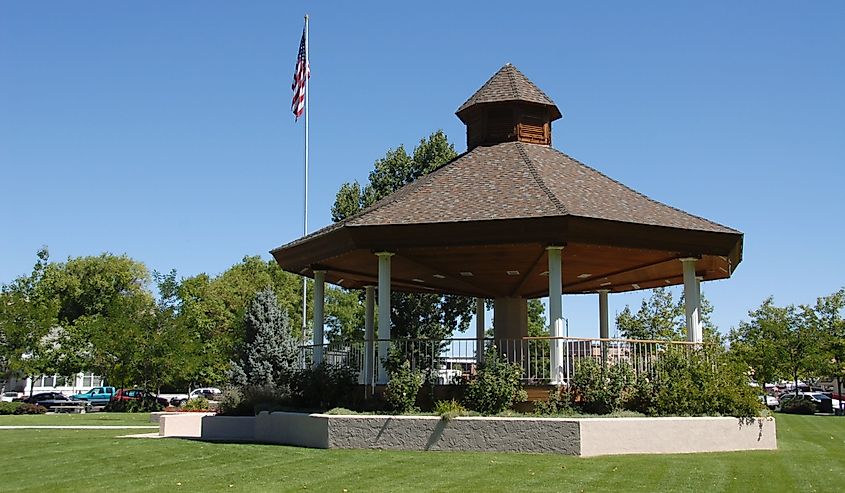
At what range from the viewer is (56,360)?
5169 centimetres

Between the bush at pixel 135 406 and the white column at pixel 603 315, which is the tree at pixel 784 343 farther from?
the bush at pixel 135 406

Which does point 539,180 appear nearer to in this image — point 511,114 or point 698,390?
point 511,114

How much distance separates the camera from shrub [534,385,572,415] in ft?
53.2

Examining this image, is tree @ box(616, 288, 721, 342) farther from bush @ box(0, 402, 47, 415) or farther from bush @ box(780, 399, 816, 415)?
bush @ box(0, 402, 47, 415)

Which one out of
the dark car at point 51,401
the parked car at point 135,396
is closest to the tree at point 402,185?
the parked car at point 135,396

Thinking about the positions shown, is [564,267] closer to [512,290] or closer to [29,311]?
[512,290]

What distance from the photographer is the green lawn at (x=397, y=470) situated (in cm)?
1166

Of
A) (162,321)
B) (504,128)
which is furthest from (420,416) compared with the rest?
(162,321)

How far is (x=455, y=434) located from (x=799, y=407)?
3561 cm

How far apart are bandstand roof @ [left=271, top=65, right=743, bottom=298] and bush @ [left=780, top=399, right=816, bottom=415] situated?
A: 83.3 ft

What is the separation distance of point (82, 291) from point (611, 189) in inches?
2843

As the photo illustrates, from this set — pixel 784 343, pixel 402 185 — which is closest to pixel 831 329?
pixel 784 343

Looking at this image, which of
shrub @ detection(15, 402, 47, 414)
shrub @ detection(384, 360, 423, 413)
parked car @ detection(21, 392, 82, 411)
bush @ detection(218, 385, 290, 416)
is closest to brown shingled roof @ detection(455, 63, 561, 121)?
Answer: shrub @ detection(384, 360, 423, 413)

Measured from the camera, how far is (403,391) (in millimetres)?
16859
